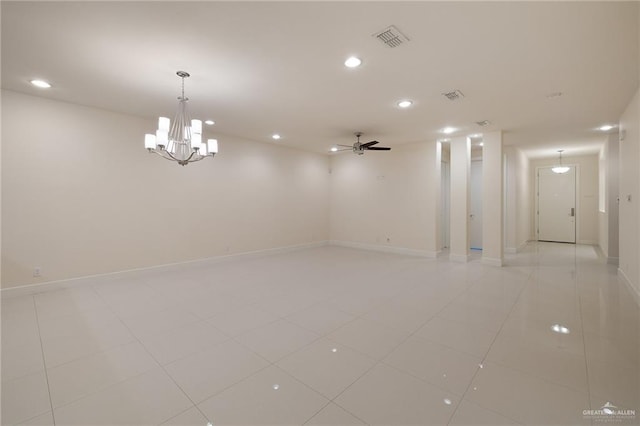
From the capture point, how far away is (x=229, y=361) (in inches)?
91.9

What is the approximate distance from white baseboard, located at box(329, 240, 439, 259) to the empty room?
15 centimetres

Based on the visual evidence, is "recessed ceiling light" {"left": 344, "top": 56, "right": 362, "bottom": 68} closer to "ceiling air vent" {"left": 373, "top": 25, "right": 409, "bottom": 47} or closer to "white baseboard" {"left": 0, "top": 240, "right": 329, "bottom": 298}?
"ceiling air vent" {"left": 373, "top": 25, "right": 409, "bottom": 47}

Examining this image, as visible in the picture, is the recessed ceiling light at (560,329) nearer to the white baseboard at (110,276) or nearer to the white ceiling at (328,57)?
the white ceiling at (328,57)

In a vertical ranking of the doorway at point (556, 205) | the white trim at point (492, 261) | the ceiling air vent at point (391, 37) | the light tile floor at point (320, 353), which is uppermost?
the ceiling air vent at point (391, 37)

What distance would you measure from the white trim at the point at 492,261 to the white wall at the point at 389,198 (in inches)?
41.5

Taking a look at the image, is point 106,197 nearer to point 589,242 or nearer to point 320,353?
point 320,353

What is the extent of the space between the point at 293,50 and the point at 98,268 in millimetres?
4619

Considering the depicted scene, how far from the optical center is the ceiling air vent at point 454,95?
12.1 feet

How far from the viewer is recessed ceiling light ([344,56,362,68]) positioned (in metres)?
2.84

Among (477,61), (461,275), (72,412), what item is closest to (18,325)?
(72,412)

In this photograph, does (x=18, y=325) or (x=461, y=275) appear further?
(x=461, y=275)

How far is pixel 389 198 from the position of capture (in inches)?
294

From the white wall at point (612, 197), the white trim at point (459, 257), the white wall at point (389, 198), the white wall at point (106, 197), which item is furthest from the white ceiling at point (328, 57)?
the white trim at point (459, 257)

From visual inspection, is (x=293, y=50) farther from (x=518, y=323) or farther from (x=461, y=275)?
(x=461, y=275)
